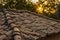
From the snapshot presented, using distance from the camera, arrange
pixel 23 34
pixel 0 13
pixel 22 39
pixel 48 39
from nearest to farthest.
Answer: pixel 22 39 → pixel 23 34 → pixel 48 39 → pixel 0 13

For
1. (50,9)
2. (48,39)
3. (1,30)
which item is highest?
(1,30)

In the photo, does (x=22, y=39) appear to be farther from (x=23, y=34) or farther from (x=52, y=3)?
(x=52, y=3)

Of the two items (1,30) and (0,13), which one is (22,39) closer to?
(1,30)

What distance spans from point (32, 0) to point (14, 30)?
32.5 ft

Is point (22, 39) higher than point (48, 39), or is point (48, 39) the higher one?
point (22, 39)

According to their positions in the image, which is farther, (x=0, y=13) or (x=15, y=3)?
(x=15, y=3)

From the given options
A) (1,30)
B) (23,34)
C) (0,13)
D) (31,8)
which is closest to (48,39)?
Answer: (23,34)

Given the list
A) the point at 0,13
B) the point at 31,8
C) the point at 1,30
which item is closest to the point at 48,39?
the point at 1,30

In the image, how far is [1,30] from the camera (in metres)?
6.24

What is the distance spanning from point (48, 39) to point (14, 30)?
147cm

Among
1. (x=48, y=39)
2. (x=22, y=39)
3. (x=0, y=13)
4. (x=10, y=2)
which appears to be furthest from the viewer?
(x=10, y=2)

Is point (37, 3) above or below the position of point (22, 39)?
below

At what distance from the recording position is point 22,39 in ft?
18.1

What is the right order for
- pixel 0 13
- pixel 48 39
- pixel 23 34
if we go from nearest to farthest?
pixel 23 34
pixel 48 39
pixel 0 13
